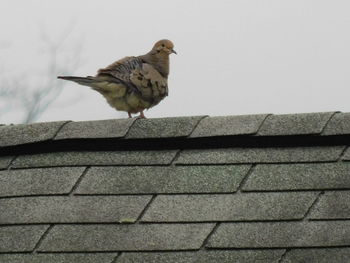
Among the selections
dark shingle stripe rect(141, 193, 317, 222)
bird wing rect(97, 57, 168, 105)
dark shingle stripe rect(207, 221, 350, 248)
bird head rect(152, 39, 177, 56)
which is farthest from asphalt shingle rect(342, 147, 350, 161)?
bird head rect(152, 39, 177, 56)

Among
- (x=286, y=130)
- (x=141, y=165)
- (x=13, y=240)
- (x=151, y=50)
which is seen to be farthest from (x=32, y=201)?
(x=151, y=50)

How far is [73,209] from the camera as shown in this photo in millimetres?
4090

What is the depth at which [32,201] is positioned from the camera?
4.17 metres

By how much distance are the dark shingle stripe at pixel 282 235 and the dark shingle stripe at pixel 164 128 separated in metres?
0.63

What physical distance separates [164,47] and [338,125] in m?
4.69

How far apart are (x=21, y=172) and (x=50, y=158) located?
0.15 metres

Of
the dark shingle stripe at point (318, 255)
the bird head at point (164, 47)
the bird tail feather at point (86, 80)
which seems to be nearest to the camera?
the dark shingle stripe at point (318, 255)

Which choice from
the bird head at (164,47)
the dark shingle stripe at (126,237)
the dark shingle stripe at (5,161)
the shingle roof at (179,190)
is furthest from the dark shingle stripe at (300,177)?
the bird head at (164,47)

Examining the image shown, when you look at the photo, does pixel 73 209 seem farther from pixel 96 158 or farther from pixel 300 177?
pixel 300 177

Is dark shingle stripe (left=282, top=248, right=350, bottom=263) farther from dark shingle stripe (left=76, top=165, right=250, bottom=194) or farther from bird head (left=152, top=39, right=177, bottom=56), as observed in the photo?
bird head (left=152, top=39, right=177, bottom=56)

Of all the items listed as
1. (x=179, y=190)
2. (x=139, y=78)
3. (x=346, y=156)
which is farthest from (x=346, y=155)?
(x=139, y=78)

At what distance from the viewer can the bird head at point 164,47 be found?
8633 mm

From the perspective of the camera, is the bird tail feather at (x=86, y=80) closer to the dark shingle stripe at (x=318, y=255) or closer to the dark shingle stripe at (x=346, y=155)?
the dark shingle stripe at (x=346, y=155)

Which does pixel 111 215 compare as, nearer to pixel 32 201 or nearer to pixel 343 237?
pixel 32 201
